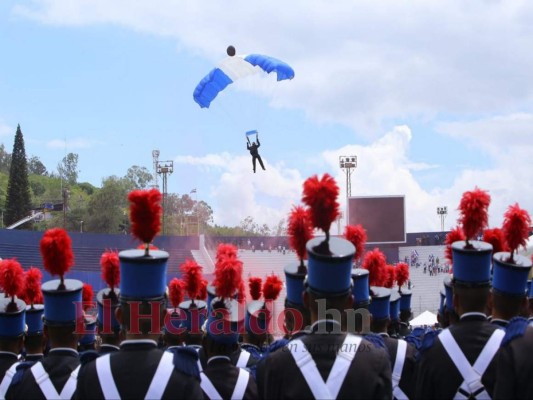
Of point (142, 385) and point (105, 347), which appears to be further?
point (105, 347)

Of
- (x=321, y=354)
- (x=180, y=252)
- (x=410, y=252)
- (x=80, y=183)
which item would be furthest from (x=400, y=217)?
(x=80, y=183)

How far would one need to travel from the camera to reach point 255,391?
15.3 feet

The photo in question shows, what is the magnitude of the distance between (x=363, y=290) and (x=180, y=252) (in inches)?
1515

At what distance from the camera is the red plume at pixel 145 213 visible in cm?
383

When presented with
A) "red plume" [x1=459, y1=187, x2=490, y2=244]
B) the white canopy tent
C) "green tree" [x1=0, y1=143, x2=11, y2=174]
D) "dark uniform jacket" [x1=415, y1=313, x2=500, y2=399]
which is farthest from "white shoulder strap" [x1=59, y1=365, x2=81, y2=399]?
"green tree" [x1=0, y1=143, x2=11, y2=174]

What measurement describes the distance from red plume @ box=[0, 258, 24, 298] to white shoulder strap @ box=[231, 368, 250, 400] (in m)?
1.75

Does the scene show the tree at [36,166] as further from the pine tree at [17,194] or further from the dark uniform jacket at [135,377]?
the dark uniform jacket at [135,377]

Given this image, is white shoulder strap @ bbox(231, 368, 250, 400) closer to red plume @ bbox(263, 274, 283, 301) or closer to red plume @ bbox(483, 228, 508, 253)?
red plume @ bbox(483, 228, 508, 253)

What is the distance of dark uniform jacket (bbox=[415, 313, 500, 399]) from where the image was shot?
3.91m

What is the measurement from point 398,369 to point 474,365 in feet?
5.68

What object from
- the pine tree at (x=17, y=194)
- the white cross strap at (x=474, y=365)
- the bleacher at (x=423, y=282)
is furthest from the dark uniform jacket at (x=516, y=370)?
the pine tree at (x=17, y=194)

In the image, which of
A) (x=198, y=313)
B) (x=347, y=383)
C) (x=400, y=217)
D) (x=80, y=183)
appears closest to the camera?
(x=347, y=383)

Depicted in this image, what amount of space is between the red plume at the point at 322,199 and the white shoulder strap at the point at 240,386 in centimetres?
148

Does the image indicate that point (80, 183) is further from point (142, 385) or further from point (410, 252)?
point (142, 385)
